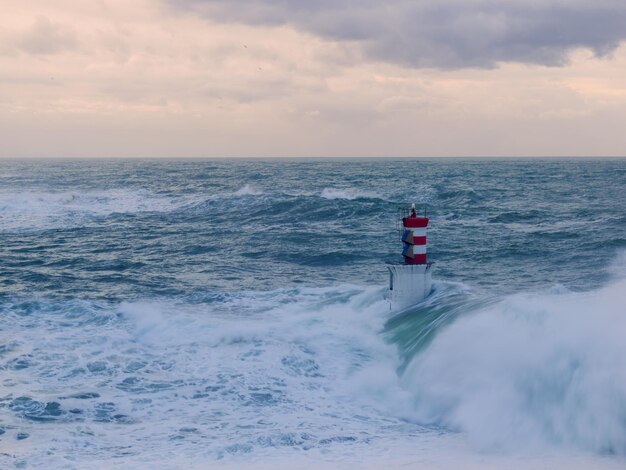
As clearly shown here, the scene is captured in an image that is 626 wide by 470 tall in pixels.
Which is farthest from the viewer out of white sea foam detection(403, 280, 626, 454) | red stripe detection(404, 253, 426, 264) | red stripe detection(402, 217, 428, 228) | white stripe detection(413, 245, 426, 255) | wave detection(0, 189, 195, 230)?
wave detection(0, 189, 195, 230)

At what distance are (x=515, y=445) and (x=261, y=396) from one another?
3.77 meters

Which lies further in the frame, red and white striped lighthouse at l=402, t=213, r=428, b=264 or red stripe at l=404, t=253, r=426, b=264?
red stripe at l=404, t=253, r=426, b=264

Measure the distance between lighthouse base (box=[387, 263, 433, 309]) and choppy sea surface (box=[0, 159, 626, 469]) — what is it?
28 cm

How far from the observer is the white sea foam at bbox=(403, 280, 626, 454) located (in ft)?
27.7

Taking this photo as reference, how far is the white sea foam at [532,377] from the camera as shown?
844cm

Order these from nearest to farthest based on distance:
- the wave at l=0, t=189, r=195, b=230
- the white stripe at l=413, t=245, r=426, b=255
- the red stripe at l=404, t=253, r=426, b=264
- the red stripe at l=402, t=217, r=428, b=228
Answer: the red stripe at l=402, t=217, r=428, b=228, the white stripe at l=413, t=245, r=426, b=255, the red stripe at l=404, t=253, r=426, b=264, the wave at l=0, t=189, r=195, b=230

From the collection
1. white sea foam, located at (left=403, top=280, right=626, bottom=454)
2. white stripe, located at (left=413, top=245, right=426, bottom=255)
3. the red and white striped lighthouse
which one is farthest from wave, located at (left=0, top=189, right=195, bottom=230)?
white sea foam, located at (left=403, top=280, right=626, bottom=454)

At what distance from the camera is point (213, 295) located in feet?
54.3

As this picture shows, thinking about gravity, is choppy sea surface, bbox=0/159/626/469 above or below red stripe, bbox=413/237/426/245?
below

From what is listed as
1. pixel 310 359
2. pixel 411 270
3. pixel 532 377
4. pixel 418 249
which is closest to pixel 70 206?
pixel 411 270

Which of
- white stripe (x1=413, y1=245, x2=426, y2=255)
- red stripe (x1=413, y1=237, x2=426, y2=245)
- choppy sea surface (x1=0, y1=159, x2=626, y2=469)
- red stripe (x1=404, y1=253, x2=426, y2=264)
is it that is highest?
red stripe (x1=413, y1=237, x2=426, y2=245)

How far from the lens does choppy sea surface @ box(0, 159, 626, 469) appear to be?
27.1 feet

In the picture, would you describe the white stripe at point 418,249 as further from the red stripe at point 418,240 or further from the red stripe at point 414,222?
the red stripe at point 414,222

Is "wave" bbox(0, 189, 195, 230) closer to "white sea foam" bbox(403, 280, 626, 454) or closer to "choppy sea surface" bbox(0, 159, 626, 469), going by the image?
"choppy sea surface" bbox(0, 159, 626, 469)
